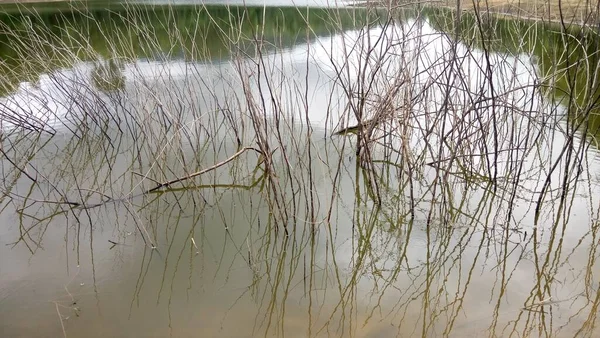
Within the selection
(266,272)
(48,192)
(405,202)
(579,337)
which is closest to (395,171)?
(405,202)

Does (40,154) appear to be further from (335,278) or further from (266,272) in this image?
(335,278)

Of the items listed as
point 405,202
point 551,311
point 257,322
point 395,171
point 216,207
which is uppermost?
point 395,171

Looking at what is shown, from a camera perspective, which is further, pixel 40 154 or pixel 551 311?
pixel 40 154

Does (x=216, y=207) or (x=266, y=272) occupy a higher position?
(x=216, y=207)

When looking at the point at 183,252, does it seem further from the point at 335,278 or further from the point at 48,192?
the point at 48,192

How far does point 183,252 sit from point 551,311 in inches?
56.1

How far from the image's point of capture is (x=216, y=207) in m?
2.44

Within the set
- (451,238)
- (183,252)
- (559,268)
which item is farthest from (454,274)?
(183,252)

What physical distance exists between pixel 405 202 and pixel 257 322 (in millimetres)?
1184

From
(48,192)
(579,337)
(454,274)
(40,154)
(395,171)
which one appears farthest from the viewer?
(40,154)

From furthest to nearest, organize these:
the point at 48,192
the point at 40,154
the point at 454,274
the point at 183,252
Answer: the point at 40,154, the point at 48,192, the point at 183,252, the point at 454,274

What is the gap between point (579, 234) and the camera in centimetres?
207

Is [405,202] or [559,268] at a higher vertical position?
[405,202]

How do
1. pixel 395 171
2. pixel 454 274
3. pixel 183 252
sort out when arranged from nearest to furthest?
pixel 454 274, pixel 183 252, pixel 395 171
